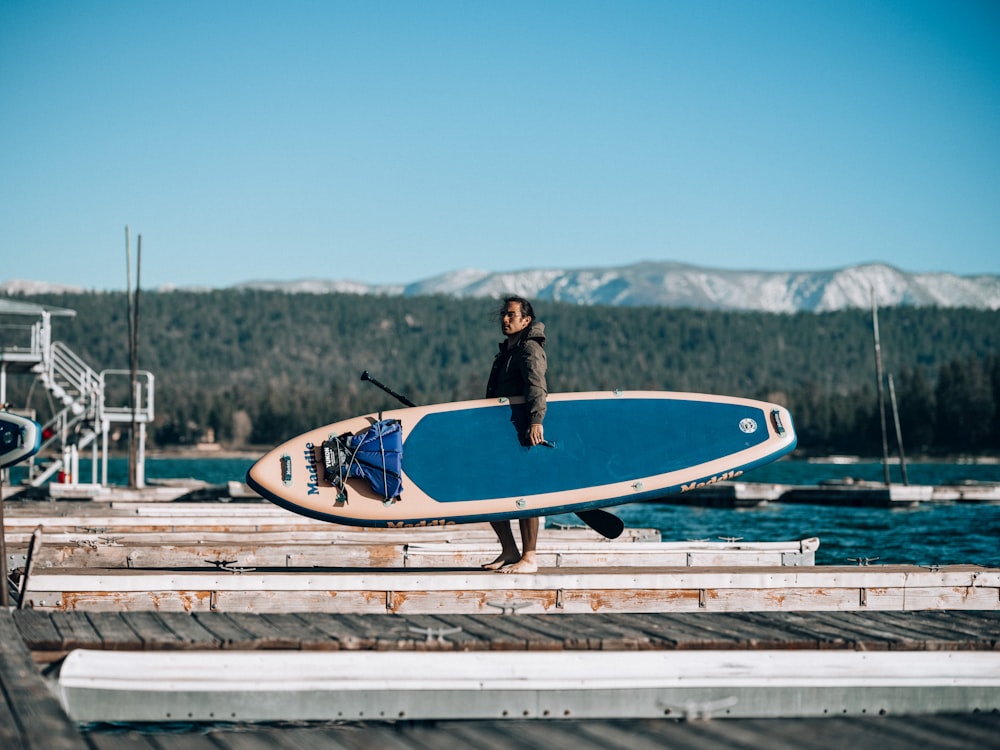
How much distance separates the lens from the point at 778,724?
5309 millimetres

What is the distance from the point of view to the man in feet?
27.8

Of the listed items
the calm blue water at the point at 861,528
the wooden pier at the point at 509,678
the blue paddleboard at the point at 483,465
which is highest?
the blue paddleboard at the point at 483,465

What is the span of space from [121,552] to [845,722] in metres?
7.53

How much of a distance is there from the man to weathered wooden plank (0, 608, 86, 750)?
12.9 feet

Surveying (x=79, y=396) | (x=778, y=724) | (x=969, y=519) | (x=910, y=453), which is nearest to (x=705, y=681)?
(x=778, y=724)

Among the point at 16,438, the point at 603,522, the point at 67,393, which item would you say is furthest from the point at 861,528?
the point at 16,438

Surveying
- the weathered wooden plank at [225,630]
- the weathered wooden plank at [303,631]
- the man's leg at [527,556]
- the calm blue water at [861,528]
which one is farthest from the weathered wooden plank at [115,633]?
the calm blue water at [861,528]

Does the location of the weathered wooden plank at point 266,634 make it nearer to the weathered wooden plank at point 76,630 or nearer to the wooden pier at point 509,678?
the wooden pier at point 509,678

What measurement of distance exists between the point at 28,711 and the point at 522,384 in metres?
5.04

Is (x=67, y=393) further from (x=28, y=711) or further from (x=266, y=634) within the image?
(x=28, y=711)

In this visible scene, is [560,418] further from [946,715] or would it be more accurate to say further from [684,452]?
[946,715]

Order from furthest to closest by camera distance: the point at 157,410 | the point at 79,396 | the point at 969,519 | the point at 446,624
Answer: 1. the point at 157,410
2. the point at 969,519
3. the point at 79,396
4. the point at 446,624

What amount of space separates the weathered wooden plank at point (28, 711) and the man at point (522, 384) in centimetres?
393

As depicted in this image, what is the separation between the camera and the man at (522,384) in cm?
848
